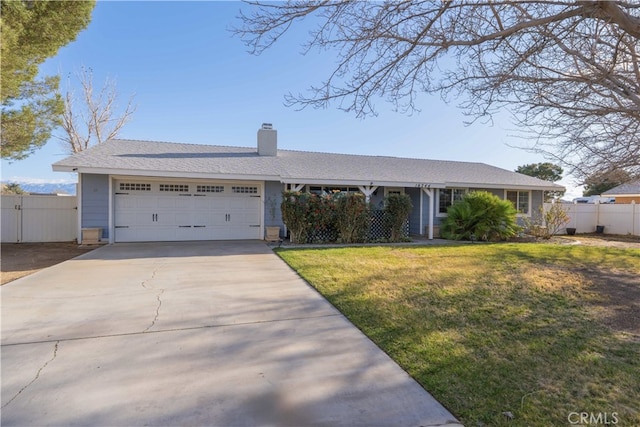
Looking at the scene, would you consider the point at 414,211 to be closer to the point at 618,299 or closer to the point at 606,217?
the point at 618,299

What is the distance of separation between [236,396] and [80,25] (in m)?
11.1

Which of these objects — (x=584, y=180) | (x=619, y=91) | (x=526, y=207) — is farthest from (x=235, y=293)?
(x=526, y=207)

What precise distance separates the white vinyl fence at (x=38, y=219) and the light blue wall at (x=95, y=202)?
144cm

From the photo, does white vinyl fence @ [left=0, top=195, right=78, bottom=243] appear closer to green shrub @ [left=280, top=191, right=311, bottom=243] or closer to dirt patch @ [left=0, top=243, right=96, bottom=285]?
dirt patch @ [left=0, top=243, right=96, bottom=285]

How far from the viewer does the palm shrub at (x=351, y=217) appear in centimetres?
1156

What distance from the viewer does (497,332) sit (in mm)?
3900

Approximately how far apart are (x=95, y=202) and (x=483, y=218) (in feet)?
45.8

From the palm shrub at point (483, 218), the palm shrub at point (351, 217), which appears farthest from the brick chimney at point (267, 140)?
the palm shrub at point (483, 218)

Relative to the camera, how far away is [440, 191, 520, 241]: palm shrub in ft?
42.6

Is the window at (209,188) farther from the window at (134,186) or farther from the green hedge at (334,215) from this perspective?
the green hedge at (334,215)

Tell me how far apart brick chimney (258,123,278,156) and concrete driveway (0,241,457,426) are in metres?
9.98

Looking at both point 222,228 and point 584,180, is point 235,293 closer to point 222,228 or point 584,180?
point 222,228

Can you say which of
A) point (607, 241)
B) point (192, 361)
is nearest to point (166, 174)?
point (192, 361)

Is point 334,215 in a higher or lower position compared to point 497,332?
higher
